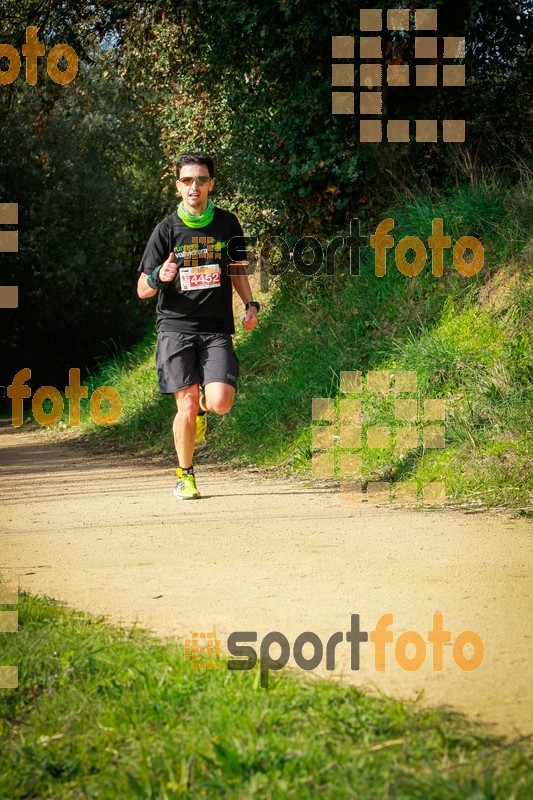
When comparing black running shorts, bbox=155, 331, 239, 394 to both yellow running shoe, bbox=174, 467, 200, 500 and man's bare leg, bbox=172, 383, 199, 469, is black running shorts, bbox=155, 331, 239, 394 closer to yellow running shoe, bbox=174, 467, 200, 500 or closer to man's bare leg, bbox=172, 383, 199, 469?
man's bare leg, bbox=172, 383, 199, 469

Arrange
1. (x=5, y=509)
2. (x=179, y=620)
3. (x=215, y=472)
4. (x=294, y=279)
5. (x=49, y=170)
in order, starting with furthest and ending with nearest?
(x=49, y=170)
(x=294, y=279)
(x=215, y=472)
(x=5, y=509)
(x=179, y=620)

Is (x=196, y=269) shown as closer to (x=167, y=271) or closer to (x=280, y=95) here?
(x=167, y=271)

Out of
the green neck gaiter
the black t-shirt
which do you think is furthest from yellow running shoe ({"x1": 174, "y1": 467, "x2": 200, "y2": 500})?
the green neck gaiter

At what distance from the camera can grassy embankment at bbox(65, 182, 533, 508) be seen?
24.9ft

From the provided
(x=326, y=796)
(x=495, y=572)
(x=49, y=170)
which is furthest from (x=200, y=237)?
(x=49, y=170)

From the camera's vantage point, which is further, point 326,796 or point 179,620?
point 179,620

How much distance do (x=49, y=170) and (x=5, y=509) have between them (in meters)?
13.4

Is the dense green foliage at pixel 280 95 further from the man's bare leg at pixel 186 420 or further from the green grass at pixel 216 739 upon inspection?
the green grass at pixel 216 739

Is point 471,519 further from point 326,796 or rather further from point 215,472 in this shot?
point 326,796

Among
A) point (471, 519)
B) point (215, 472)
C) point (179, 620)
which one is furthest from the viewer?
point (215, 472)

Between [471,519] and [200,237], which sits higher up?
[200,237]

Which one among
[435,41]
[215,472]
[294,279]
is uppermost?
[435,41]

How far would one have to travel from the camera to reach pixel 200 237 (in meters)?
7.82

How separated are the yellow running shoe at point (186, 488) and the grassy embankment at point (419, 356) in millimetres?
1366
